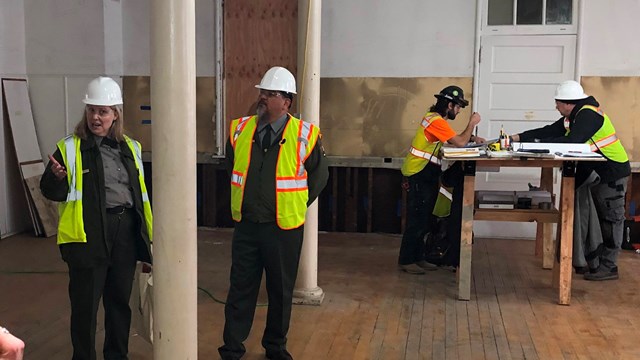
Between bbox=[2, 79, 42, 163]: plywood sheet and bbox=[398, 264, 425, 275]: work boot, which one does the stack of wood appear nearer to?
bbox=[2, 79, 42, 163]: plywood sheet

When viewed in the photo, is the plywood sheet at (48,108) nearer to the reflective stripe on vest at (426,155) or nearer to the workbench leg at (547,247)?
the reflective stripe on vest at (426,155)

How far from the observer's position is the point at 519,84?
299 inches

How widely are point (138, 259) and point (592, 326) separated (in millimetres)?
3097

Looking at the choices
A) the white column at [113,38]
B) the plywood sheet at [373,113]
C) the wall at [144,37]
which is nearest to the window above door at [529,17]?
the plywood sheet at [373,113]

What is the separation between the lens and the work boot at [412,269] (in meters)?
6.30

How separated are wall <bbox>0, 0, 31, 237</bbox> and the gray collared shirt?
4.49 meters

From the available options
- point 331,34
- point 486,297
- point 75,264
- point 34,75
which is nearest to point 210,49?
point 331,34

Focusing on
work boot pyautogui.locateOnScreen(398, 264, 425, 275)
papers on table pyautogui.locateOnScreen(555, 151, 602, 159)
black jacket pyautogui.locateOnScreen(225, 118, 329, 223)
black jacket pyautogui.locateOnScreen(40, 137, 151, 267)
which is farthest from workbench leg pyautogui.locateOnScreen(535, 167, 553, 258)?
black jacket pyautogui.locateOnScreen(40, 137, 151, 267)

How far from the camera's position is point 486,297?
219 inches

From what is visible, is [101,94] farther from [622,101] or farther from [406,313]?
[622,101]

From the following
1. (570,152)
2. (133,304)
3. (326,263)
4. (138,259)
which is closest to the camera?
(138,259)

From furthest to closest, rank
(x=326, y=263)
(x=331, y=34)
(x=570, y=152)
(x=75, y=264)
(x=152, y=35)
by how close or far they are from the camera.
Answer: (x=331, y=34) < (x=326, y=263) < (x=570, y=152) < (x=75, y=264) < (x=152, y=35)

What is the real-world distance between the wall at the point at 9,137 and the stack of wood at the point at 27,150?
92 millimetres

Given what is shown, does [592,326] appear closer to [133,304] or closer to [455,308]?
[455,308]
